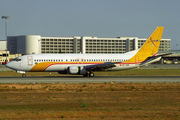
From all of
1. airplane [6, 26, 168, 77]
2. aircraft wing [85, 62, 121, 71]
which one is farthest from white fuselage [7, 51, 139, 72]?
aircraft wing [85, 62, 121, 71]

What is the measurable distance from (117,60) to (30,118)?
1264 inches

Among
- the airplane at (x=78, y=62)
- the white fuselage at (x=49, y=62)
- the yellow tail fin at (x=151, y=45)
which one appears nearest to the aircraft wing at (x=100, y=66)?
the airplane at (x=78, y=62)

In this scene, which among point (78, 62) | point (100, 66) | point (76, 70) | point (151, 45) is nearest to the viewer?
point (76, 70)

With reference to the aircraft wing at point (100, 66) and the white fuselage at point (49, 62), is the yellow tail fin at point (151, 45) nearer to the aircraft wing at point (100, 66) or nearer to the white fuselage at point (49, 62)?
the white fuselage at point (49, 62)

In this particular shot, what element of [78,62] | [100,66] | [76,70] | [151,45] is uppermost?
[151,45]

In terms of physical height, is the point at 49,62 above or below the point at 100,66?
above

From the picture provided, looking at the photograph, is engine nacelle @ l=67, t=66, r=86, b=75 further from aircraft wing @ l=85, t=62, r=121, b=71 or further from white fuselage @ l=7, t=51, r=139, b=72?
white fuselage @ l=7, t=51, r=139, b=72

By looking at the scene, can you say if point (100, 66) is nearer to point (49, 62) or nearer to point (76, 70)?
point (76, 70)

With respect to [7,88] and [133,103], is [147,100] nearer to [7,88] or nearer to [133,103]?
[133,103]

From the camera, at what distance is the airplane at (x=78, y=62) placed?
43.2 meters

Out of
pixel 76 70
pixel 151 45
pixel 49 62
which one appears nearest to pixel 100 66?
pixel 76 70

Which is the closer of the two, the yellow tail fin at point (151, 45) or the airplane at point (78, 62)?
the airplane at point (78, 62)

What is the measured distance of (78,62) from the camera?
44.2 meters

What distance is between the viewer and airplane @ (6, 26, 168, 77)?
4316cm
